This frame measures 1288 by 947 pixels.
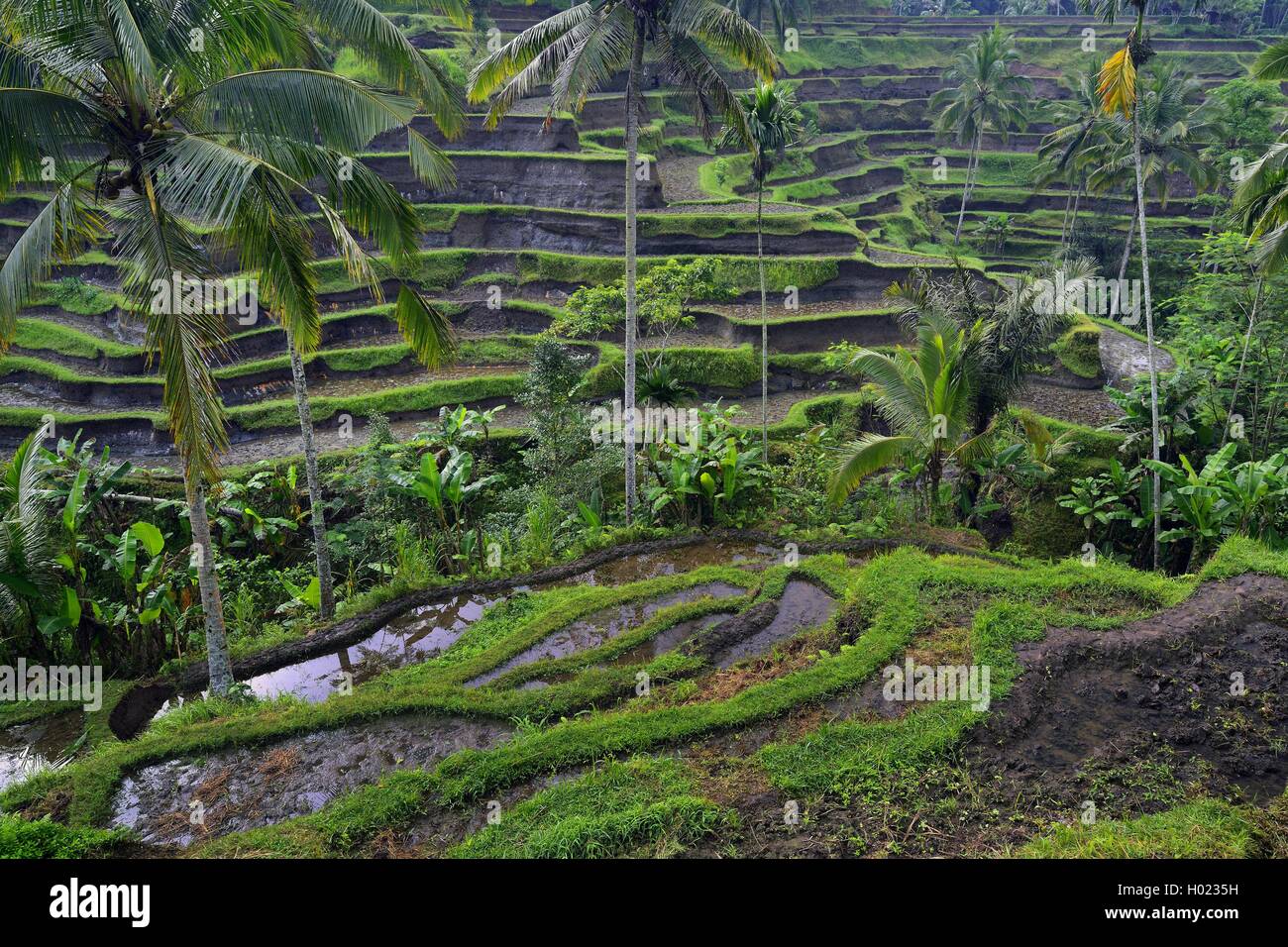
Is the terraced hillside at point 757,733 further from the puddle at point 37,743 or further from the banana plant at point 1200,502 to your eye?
the banana plant at point 1200,502

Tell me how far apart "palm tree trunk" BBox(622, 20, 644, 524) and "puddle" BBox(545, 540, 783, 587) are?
3.75 ft

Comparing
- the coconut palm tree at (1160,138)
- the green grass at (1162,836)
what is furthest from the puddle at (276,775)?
the coconut palm tree at (1160,138)

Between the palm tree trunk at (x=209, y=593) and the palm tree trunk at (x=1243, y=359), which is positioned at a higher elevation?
the palm tree trunk at (x=1243, y=359)

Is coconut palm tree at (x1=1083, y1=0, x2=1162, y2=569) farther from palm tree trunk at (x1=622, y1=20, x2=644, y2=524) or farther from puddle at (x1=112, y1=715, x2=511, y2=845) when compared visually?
puddle at (x1=112, y1=715, x2=511, y2=845)

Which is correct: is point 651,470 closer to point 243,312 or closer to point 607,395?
point 607,395

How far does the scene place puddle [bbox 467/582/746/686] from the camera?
32.2 ft

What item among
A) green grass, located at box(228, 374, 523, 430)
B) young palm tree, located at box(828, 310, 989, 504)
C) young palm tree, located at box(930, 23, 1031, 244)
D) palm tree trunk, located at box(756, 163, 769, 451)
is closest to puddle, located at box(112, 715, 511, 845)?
young palm tree, located at box(828, 310, 989, 504)

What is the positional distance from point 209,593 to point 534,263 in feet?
58.8

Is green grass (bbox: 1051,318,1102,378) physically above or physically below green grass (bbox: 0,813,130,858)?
above

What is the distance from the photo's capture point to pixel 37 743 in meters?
9.05

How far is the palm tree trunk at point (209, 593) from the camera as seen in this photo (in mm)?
8281

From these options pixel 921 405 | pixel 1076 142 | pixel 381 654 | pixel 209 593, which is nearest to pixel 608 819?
pixel 209 593

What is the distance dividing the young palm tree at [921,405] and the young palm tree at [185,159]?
6.22 m

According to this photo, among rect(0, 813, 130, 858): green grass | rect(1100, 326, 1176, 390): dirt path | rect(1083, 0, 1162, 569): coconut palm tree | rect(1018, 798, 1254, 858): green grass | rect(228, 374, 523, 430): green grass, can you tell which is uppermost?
rect(1083, 0, 1162, 569): coconut palm tree
